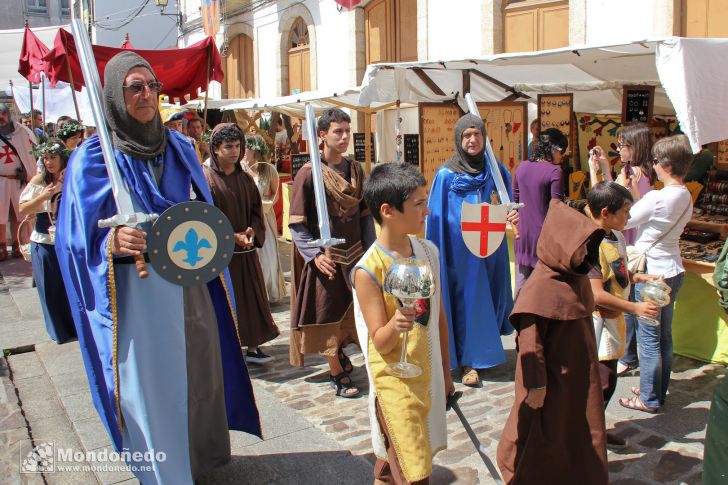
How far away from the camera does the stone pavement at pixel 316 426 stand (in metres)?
3.45

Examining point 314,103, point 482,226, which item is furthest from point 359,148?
point 482,226

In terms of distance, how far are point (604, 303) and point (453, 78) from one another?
191 inches

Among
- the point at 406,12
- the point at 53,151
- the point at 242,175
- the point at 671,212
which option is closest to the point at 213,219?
the point at 242,175

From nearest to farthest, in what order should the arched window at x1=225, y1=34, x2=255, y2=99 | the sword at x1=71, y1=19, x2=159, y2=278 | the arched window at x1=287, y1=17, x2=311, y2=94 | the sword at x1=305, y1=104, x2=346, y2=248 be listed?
the sword at x1=71, y1=19, x2=159, y2=278, the sword at x1=305, y1=104, x2=346, y2=248, the arched window at x1=287, y1=17, x2=311, y2=94, the arched window at x1=225, y1=34, x2=255, y2=99

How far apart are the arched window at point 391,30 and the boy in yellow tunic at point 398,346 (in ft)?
39.3

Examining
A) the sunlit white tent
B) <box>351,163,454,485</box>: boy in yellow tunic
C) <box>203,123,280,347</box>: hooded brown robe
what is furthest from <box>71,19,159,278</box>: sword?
the sunlit white tent

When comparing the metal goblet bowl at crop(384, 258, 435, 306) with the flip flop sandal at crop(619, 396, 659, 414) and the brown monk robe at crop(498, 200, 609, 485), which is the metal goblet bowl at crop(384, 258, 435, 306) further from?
the flip flop sandal at crop(619, 396, 659, 414)

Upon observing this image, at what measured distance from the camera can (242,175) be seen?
5.05 m

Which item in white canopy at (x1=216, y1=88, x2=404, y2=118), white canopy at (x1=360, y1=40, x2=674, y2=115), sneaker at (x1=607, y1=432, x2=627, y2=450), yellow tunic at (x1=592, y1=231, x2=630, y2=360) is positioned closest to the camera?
yellow tunic at (x1=592, y1=231, x2=630, y2=360)

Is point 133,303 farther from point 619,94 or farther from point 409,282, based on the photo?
point 619,94

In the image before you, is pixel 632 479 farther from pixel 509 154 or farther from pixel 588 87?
pixel 588 87

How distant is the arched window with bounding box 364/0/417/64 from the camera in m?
14.0

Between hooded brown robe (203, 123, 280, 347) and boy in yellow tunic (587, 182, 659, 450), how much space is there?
2551 mm

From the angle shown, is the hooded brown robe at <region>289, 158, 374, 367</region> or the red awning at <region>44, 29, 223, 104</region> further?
the red awning at <region>44, 29, 223, 104</region>
